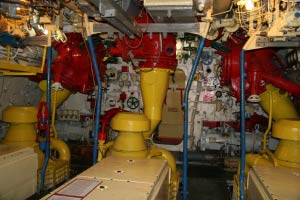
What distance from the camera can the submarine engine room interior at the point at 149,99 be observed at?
242cm

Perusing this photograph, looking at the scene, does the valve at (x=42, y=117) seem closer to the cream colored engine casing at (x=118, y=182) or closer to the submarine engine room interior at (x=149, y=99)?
the submarine engine room interior at (x=149, y=99)

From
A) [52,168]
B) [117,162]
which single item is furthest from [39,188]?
[117,162]

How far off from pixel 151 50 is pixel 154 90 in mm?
556

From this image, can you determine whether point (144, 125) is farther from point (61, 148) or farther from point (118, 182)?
point (61, 148)

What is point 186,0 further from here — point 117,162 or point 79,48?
point 79,48

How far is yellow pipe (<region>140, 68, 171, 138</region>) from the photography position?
373 centimetres

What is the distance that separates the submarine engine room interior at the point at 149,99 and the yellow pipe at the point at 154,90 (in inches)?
0.6

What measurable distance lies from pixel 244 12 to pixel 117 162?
7.06ft

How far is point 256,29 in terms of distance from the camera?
3.08 meters

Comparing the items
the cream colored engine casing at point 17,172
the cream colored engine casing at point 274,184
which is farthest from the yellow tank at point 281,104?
the cream colored engine casing at point 17,172

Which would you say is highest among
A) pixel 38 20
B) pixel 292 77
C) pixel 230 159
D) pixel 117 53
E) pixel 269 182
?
pixel 38 20

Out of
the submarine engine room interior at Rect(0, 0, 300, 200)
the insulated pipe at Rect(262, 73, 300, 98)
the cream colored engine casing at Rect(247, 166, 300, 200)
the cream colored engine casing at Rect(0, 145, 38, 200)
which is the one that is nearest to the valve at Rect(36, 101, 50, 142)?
the submarine engine room interior at Rect(0, 0, 300, 200)

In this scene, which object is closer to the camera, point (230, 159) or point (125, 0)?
point (125, 0)

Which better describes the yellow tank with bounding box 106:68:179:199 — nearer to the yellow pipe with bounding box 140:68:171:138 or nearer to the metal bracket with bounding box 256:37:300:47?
the yellow pipe with bounding box 140:68:171:138
